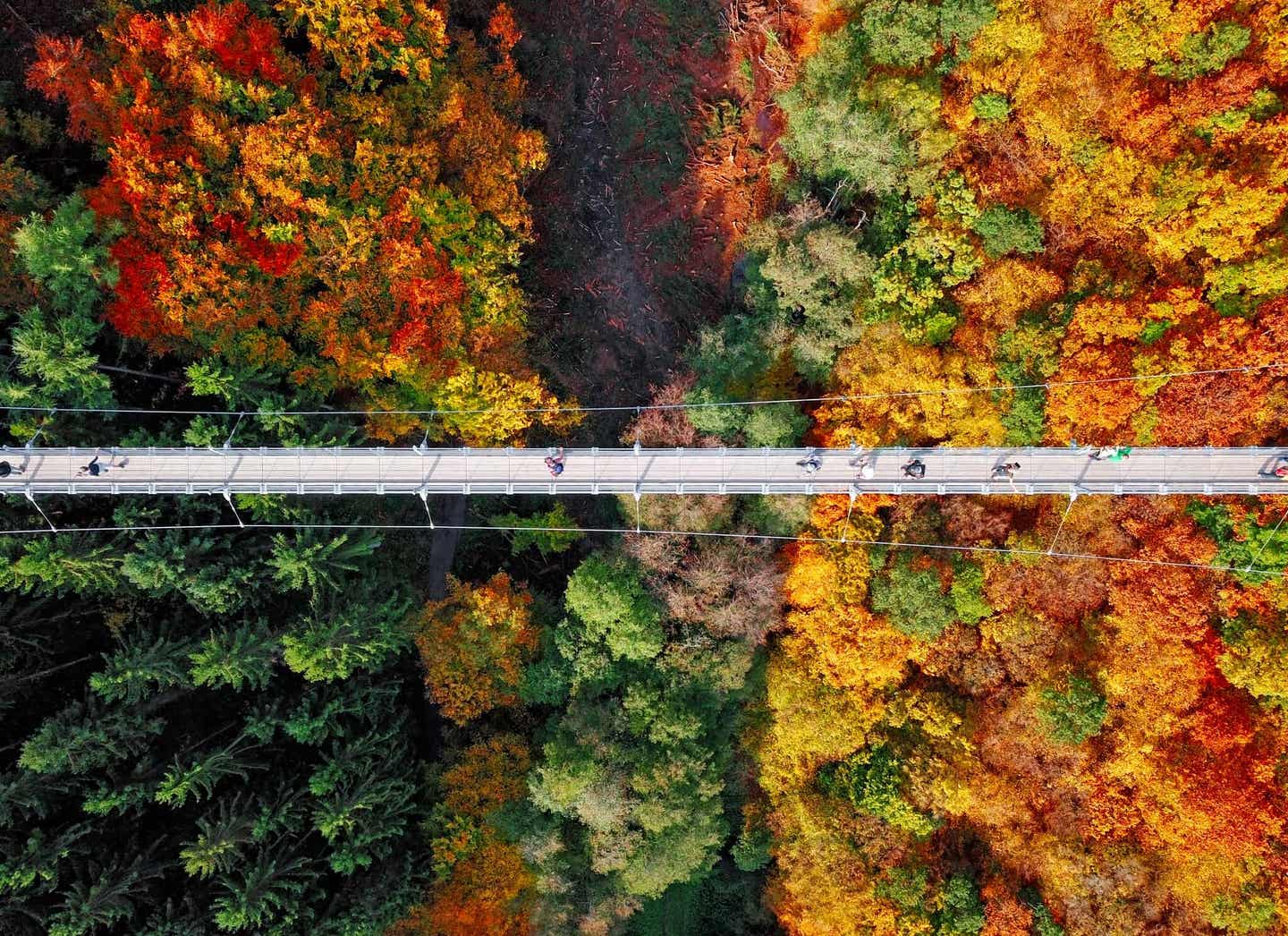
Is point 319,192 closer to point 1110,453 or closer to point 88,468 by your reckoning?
point 88,468

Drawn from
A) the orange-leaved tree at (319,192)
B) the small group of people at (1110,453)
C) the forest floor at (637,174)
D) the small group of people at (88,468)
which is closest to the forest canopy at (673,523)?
the orange-leaved tree at (319,192)

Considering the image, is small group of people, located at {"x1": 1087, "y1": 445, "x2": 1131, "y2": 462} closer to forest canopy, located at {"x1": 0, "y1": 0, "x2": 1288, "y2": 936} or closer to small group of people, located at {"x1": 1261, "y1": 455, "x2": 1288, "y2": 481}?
forest canopy, located at {"x1": 0, "y1": 0, "x2": 1288, "y2": 936}

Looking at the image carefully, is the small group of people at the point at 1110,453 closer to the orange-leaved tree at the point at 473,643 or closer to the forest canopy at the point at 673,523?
the forest canopy at the point at 673,523

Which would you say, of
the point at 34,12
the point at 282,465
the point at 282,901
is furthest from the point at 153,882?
the point at 34,12

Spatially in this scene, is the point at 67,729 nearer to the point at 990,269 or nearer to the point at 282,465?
the point at 282,465

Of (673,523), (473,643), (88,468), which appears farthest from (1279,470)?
(88,468)

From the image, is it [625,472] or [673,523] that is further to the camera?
[625,472]

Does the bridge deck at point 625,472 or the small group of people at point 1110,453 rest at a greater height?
the small group of people at point 1110,453
